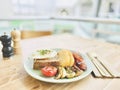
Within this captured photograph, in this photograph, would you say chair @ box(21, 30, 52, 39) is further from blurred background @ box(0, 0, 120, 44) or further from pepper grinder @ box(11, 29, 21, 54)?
pepper grinder @ box(11, 29, 21, 54)

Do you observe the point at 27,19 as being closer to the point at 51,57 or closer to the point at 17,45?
the point at 17,45

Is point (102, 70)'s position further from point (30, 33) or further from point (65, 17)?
point (65, 17)

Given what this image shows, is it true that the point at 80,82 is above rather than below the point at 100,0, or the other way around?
below

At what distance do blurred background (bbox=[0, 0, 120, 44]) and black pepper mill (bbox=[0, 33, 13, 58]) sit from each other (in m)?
1.55

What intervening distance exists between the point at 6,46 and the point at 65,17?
84.2 inches

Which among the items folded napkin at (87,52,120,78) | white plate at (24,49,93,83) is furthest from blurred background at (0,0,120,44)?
white plate at (24,49,93,83)

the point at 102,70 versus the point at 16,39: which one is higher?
the point at 16,39

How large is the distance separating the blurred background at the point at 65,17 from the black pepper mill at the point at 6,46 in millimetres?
1549

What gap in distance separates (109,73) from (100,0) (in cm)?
280

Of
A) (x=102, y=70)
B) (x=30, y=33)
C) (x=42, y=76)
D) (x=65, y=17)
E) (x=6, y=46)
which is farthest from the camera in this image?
(x=65, y=17)

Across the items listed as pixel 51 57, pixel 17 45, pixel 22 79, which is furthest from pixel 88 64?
Answer: pixel 17 45

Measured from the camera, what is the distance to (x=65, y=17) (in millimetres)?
3043

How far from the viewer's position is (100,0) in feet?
11.0

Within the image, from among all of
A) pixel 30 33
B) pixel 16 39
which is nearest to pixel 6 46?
pixel 16 39
